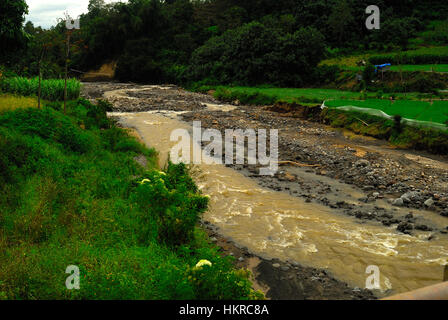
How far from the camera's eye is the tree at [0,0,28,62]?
13312 millimetres

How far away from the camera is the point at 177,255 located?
596 centimetres

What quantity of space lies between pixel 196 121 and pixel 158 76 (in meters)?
33.7

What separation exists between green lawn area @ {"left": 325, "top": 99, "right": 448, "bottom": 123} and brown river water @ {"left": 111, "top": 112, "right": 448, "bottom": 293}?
9.70 metres

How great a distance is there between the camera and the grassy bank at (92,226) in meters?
4.28

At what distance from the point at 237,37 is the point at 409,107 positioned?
2698cm

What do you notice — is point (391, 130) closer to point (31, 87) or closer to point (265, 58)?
point (31, 87)

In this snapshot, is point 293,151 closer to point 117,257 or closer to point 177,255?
point 177,255

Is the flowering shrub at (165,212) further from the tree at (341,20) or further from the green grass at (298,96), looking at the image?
the tree at (341,20)

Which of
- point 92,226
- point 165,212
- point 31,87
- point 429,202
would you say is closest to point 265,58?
point 31,87

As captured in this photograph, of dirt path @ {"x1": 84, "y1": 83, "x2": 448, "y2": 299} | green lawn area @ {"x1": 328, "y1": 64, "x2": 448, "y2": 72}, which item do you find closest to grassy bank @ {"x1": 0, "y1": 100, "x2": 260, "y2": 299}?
dirt path @ {"x1": 84, "y1": 83, "x2": 448, "y2": 299}

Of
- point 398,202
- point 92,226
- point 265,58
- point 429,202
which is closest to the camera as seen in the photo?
point 92,226

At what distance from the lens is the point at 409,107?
18734mm
